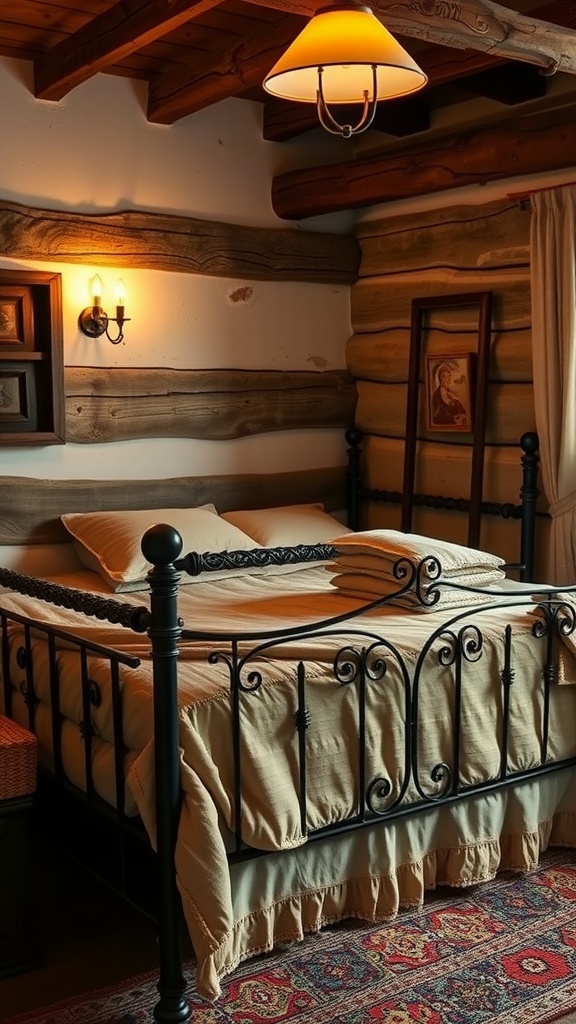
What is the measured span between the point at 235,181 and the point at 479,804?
2.93 m

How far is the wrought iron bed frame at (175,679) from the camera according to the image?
2.34 metres

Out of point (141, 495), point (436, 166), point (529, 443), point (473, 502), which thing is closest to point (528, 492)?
point (529, 443)

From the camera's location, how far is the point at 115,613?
102 inches

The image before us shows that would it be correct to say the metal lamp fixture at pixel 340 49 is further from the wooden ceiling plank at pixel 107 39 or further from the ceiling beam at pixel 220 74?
the ceiling beam at pixel 220 74

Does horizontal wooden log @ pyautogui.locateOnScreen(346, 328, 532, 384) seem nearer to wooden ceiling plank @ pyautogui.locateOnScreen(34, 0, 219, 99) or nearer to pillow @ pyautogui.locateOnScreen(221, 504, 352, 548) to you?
pillow @ pyautogui.locateOnScreen(221, 504, 352, 548)

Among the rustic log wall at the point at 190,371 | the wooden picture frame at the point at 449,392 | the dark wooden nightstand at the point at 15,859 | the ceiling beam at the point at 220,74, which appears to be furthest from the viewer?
the wooden picture frame at the point at 449,392

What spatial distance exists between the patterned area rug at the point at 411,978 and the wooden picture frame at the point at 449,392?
2.12 m

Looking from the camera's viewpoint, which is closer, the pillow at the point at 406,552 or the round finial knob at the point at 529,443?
the pillow at the point at 406,552

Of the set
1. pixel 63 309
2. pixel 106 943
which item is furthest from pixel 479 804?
pixel 63 309

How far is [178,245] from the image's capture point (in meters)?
4.51

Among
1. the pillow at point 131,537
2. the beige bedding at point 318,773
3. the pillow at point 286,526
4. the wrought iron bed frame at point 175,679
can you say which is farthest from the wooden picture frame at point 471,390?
the beige bedding at point 318,773

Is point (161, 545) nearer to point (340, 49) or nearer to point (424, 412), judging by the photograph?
point (340, 49)

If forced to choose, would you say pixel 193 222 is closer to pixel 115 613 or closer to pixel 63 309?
pixel 63 309

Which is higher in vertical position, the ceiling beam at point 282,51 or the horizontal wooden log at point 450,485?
the ceiling beam at point 282,51
